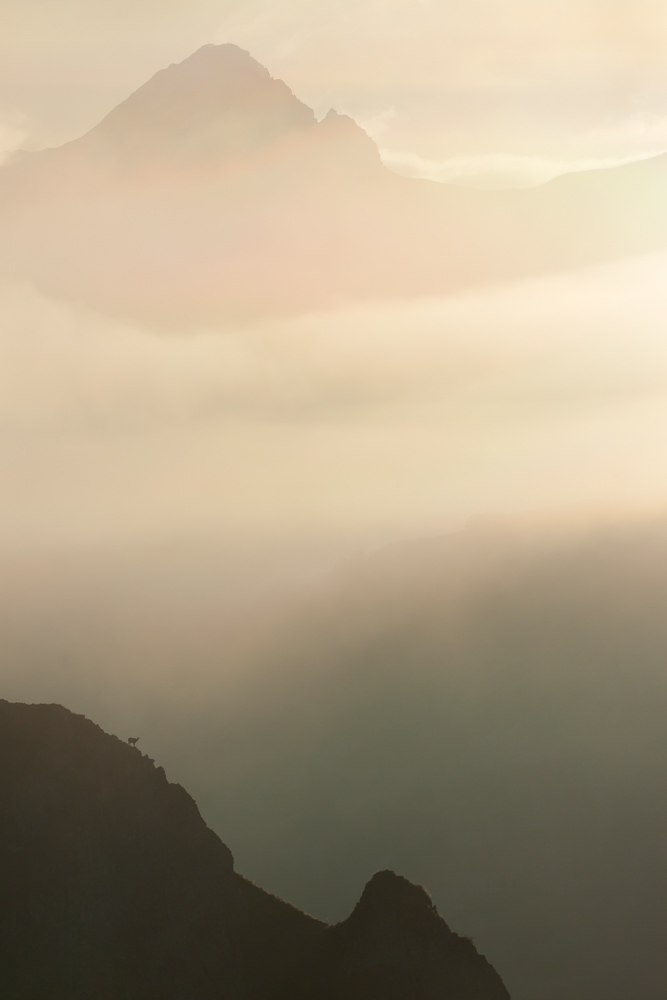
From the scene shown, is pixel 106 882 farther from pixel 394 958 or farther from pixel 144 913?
pixel 394 958

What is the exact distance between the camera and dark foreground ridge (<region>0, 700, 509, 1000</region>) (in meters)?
51.2

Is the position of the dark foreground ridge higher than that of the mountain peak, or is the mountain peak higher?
the mountain peak

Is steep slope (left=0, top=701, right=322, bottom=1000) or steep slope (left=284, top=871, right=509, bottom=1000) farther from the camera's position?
steep slope (left=284, top=871, right=509, bottom=1000)

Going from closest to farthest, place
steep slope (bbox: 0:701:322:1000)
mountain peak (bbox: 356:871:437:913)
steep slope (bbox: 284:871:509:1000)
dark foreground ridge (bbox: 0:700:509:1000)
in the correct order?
1. steep slope (bbox: 0:701:322:1000)
2. dark foreground ridge (bbox: 0:700:509:1000)
3. steep slope (bbox: 284:871:509:1000)
4. mountain peak (bbox: 356:871:437:913)

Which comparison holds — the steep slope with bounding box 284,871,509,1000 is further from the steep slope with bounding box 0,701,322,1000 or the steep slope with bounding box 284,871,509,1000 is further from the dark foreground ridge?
the steep slope with bounding box 0,701,322,1000

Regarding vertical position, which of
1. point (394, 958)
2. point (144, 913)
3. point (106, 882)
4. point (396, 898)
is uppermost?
point (396, 898)

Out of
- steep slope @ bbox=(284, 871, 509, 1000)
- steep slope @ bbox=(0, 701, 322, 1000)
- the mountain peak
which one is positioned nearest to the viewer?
steep slope @ bbox=(0, 701, 322, 1000)

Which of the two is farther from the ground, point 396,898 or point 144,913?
point 396,898

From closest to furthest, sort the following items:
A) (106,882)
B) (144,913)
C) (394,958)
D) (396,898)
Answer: (106,882) < (144,913) < (394,958) < (396,898)

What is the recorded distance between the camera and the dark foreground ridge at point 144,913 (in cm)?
5116

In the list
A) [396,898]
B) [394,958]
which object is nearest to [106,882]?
[396,898]

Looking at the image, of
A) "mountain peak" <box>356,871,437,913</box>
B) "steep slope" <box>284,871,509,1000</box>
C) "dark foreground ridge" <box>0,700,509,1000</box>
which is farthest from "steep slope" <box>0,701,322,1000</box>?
"mountain peak" <box>356,871,437,913</box>

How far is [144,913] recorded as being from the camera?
2117 inches

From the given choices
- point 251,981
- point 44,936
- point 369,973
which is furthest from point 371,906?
point 44,936
